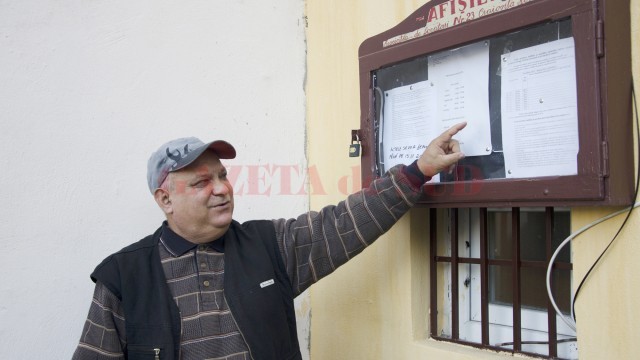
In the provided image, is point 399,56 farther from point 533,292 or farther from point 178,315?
point 178,315

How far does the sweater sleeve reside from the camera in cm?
168

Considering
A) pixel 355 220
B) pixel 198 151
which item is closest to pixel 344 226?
pixel 355 220

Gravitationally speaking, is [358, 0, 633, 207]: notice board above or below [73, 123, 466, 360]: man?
above

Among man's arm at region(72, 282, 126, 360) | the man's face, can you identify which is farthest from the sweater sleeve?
man's arm at region(72, 282, 126, 360)

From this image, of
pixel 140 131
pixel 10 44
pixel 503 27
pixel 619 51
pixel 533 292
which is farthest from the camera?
pixel 140 131

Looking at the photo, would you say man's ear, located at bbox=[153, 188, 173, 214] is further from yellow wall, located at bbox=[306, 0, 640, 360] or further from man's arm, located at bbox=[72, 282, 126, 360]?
yellow wall, located at bbox=[306, 0, 640, 360]

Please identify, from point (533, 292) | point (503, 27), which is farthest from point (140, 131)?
point (533, 292)

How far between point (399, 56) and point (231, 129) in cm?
91

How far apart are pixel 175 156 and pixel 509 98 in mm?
1113

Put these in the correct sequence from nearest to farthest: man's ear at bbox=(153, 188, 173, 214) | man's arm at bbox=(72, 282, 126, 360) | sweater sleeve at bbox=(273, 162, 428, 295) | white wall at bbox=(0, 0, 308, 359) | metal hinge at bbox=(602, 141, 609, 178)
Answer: metal hinge at bbox=(602, 141, 609, 178) < man's arm at bbox=(72, 282, 126, 360) < sweater sleeve at bbox=(273, 162, 428, 295) < man's ear at bbox=(153, 188, 173, 214) < white wall at bbox=(0, 0, 308, 359)

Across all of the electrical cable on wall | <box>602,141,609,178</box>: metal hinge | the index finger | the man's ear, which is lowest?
the electrical cable on wall

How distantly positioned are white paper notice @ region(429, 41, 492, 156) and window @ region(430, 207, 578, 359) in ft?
0.94

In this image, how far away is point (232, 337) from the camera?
163cm

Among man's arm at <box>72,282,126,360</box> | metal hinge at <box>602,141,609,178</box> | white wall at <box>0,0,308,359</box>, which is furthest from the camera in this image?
white wall at <box>0,0,308,359</box>
